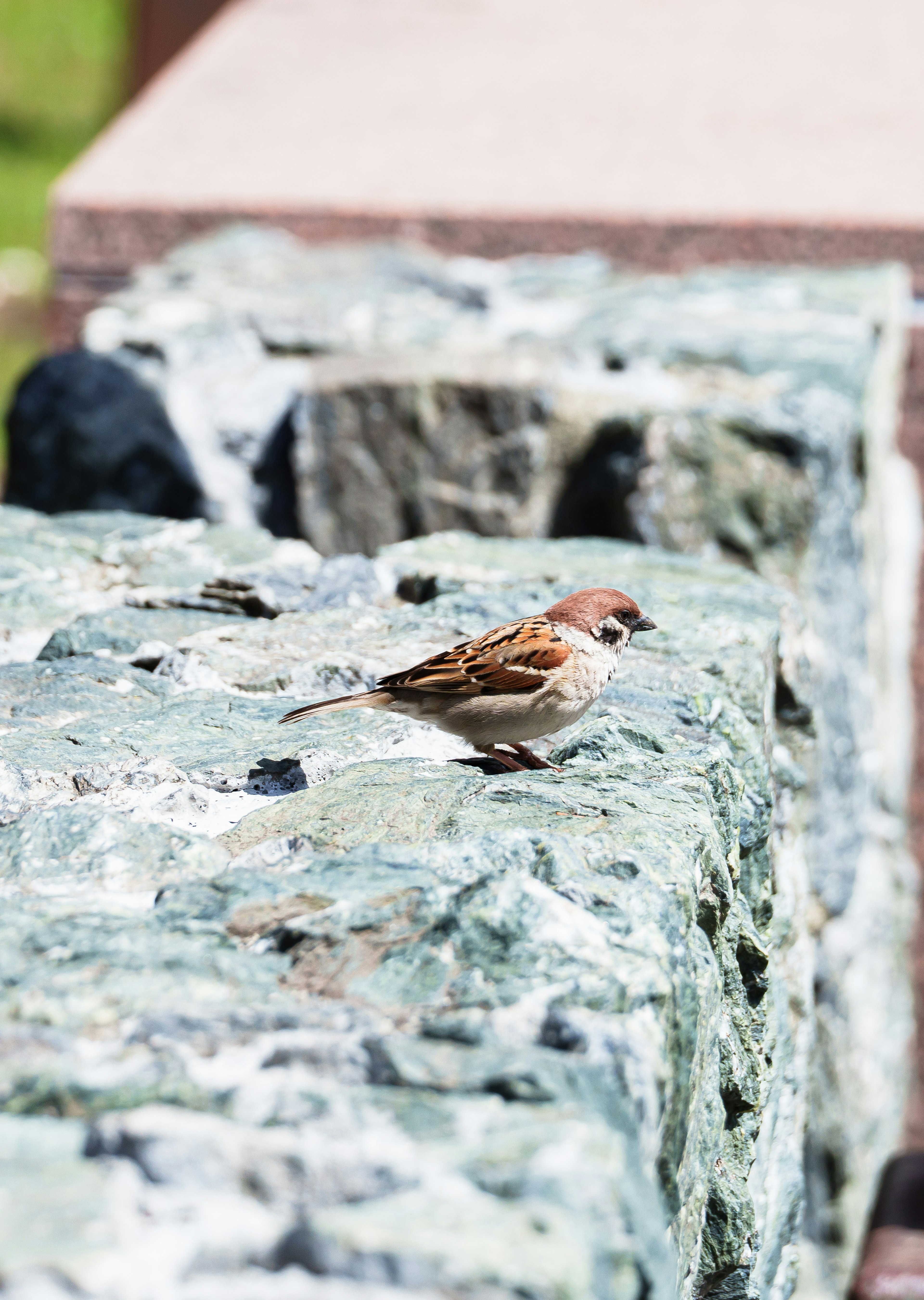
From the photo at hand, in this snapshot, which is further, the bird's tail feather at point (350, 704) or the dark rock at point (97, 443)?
the dark rock at point (97, 443)

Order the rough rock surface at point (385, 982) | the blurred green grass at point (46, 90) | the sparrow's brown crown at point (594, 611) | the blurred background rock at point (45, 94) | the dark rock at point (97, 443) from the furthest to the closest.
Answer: the blurred green grass at point (46, 90) < the blurred background rock at point (45, 94) < the dark rock at point (97, 443) < the sparrow's brown crown at point (594, 611) < the rough rock surface at point (385, 982)

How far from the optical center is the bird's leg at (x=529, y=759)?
96.0 inches

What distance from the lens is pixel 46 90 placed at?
58.1 ft

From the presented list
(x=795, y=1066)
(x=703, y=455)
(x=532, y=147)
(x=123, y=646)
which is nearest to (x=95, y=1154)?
(x=123, y=646)

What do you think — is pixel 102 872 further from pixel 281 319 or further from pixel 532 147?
pixel 532 147

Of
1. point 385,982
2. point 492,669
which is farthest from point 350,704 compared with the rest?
point 385,982

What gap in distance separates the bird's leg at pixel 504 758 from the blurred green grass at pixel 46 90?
11866 millimetres

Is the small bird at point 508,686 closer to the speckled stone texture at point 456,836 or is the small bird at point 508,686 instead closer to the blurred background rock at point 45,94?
the speckled stone texture at point 456,836

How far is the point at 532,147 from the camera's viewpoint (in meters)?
6.43

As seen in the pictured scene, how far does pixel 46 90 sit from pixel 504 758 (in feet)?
57.1

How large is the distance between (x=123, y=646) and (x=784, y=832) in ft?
4.36

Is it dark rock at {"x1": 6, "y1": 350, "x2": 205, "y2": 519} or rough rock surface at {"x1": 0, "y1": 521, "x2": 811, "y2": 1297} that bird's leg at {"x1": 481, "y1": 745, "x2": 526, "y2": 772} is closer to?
rough rock surface at {"x1": 0, "y1": 521, "x2": 811, "y2": 1297}

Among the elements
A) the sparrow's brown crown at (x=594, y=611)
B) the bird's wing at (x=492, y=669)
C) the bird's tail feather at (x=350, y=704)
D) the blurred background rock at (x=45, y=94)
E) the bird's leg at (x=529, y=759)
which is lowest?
the blurred background rock at (x=45, y=94)

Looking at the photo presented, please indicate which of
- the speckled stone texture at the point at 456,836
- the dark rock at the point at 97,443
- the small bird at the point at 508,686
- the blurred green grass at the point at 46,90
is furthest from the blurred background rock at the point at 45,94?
the small bird at the point at 508,686
